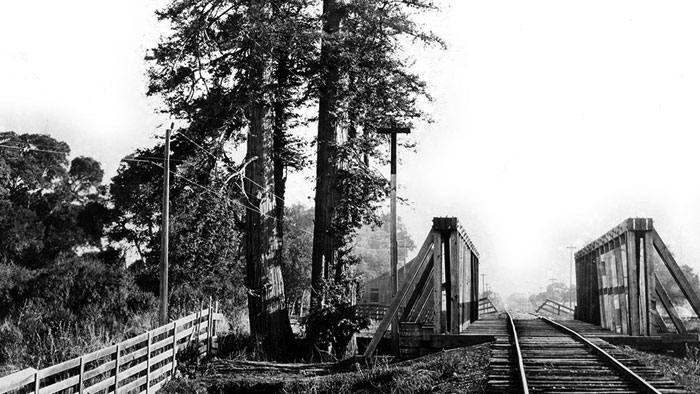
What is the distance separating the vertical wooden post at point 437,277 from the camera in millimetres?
16609

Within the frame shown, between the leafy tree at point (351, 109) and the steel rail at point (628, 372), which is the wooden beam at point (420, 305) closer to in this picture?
the leafy tree at point (351, 109)

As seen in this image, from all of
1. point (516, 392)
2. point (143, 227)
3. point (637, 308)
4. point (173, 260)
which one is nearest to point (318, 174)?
point (173, 260)

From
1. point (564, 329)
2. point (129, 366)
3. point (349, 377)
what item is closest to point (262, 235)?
point (129, 366)

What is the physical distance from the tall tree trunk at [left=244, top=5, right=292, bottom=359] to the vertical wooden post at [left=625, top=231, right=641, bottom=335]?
9.27 m

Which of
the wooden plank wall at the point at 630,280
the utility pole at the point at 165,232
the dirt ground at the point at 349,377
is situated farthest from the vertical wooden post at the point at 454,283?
the utility pole at the point at 165,232

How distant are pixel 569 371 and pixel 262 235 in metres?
12.0

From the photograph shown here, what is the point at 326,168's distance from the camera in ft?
76.3

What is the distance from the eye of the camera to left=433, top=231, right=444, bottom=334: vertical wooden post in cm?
1661

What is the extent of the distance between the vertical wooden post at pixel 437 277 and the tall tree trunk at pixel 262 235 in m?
6.15

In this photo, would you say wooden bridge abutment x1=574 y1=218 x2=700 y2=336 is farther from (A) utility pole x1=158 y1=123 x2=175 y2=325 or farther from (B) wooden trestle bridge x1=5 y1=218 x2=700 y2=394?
(A) utility pole x1=158 y1=123 x2=175 y2=325

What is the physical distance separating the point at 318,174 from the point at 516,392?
13972 millimetres

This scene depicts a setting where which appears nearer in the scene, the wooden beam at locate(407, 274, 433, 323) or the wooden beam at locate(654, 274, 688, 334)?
the wooden beam at locate(654, 274, 688, 334)

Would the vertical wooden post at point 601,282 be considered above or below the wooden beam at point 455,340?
above

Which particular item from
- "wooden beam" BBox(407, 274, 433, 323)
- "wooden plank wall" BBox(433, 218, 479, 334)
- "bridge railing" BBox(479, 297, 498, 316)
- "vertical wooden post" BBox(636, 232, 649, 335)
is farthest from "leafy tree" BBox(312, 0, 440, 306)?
"bridge railing" BBox(479, 297, 498, 316)
